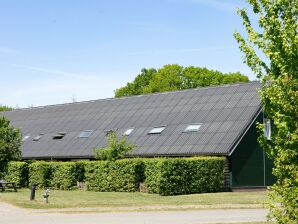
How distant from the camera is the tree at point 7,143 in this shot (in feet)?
128

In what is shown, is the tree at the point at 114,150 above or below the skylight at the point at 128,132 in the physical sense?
below

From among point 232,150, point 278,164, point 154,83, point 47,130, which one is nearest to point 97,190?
point 232,150

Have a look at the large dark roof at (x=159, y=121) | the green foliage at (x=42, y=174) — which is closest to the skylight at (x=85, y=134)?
the large dark roof at (x=159, y=121)

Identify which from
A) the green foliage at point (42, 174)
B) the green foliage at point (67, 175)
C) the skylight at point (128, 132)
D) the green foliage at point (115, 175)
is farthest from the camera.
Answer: the skylight at point (128, 132)

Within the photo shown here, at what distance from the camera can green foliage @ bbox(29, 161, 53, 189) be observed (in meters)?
38.0

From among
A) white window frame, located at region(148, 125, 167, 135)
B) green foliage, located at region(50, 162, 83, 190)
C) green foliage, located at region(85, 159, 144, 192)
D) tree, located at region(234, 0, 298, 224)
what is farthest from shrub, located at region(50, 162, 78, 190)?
tree, located at region(234, 0, 298, 224)

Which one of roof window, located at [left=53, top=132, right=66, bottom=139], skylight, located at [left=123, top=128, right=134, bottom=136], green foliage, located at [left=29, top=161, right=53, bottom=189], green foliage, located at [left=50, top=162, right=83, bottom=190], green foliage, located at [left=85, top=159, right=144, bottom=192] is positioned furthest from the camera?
roof window, located at [left=53, top=132, right=66, bottom=139]

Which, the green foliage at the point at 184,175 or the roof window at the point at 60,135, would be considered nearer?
the green foliage at the point at 184,175

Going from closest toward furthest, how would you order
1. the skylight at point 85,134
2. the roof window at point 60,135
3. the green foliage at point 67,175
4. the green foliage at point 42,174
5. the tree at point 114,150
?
the tree at point 114,150
the green foliage at point 67,175
the green foliage at point 42,174
the skylight at point 85,134
the roof window at point 60,135

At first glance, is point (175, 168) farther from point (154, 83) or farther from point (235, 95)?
point (154, 83)

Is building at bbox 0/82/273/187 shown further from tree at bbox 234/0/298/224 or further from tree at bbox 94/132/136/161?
tree at bbox 234/0/298/224

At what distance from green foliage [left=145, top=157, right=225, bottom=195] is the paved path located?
884cm

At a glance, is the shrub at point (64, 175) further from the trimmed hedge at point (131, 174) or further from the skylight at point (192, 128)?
the skylight at point (192, 128)

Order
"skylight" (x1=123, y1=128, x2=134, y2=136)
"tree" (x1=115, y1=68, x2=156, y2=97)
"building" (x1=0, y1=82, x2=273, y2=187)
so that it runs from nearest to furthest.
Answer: "building" (x1=0, y1=82, x2=273, y2=187)
"skylight" (x1=123, y1=128, x2=134, y2=136)
"tree" (x1=115, y1=68, x2=156, y2=97)
